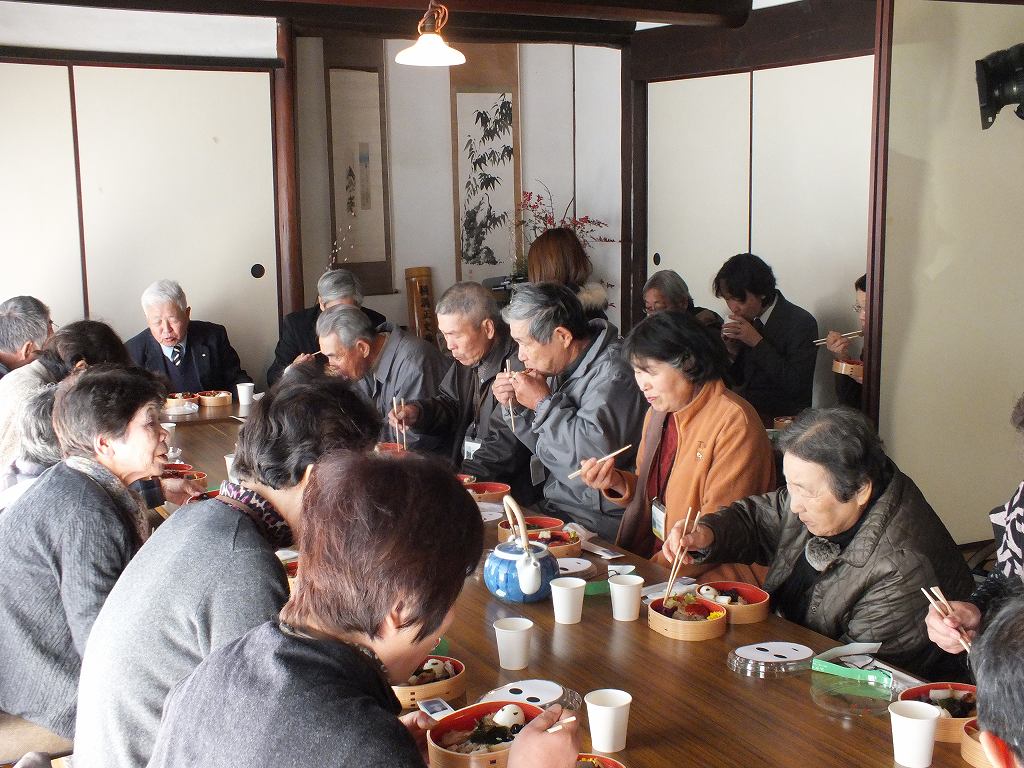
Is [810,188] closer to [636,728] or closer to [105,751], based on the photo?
[636,728]

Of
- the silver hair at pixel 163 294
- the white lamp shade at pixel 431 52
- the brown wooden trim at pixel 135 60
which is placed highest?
the brown wooden trim at pixel 135 60

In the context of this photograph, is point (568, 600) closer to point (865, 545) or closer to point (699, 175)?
point (865, 545)

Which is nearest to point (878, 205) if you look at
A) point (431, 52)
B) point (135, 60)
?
point (431, 52)

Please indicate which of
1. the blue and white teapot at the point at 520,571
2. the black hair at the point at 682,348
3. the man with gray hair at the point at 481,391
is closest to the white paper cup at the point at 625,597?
the blue and white teapot at the point at 520,571

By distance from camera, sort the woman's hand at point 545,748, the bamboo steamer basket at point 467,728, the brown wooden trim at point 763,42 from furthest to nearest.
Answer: the brown wooden trim at point 763,42, the bamboo steamer basket at point 467,728, the woman's hand at point 545,748

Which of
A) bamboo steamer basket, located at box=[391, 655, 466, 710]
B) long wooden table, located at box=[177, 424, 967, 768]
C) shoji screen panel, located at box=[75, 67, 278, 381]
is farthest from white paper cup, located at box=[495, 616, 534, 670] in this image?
shoji screen panel, located at box=[75, 67, 278, 381]

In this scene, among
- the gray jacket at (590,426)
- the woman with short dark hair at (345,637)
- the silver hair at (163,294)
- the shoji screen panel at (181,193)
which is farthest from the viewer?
the shoji screen panel at (181,193)

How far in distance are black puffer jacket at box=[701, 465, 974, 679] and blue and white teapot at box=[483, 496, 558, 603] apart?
1.95ft

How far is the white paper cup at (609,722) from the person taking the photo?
1.74 m

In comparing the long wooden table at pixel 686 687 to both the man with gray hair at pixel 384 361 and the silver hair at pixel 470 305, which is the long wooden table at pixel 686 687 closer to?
the silver hair at pixel 470 305

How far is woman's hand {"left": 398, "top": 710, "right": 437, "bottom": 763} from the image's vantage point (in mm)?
1744

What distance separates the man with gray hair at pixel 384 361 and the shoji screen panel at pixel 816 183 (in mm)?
2102

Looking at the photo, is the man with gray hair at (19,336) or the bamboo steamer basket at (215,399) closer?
the man with gray hair at (19,336)

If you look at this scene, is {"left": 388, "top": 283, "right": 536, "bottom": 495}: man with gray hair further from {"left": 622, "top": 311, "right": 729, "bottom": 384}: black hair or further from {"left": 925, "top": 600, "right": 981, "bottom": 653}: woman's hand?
{"left": 925, "top": 600, "right": 981, "bottom": 653}: woman's hand
